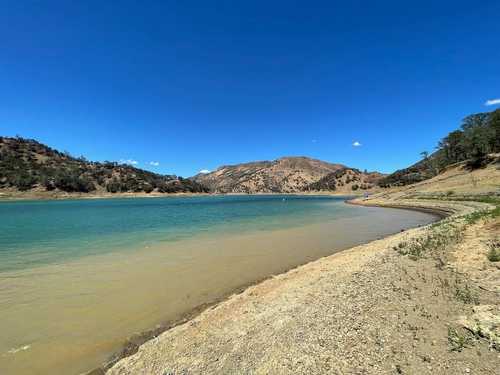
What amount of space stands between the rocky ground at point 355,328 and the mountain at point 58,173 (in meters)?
166

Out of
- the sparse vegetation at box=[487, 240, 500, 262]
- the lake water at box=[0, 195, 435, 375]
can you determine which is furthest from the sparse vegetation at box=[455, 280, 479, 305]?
the lake water at box=[0, 195, 435, 375]

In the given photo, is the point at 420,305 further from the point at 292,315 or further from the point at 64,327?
the point at 64,327

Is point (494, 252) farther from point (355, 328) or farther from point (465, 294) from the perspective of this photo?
point (355, 328)

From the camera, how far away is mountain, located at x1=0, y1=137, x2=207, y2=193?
132 metres

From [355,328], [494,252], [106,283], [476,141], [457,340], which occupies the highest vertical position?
[476,141]

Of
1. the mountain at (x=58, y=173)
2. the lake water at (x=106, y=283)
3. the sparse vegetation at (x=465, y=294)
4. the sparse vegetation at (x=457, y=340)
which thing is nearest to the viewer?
the sparse vegetation at (x=457, y=340)

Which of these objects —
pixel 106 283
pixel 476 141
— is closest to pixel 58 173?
pixel 106 283

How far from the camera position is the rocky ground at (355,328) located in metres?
4.09

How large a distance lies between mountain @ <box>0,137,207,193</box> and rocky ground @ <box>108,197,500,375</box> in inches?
6520

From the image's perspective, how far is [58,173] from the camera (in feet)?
472

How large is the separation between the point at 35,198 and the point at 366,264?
16066 cm

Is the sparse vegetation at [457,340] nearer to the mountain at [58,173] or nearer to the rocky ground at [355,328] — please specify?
the rocky ground at [355,328]

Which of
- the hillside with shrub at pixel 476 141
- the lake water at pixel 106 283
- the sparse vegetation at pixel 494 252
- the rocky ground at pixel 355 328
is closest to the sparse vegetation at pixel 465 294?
the rocky ground at pixel 355 328

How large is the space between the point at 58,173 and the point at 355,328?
179367mm
